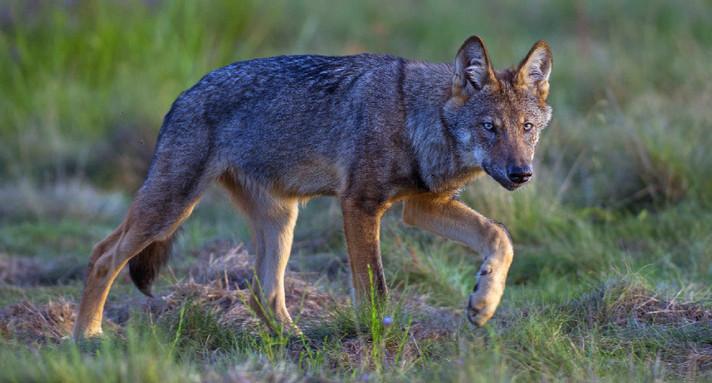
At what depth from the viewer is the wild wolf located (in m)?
4.64

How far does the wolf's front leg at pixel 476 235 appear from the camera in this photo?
4.16 m

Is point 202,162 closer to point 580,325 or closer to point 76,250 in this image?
point 580,325

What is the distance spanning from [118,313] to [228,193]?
3.78 feet

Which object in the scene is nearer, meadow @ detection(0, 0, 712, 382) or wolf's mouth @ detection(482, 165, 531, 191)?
meadow @ detection(0, 0, 712, 382)

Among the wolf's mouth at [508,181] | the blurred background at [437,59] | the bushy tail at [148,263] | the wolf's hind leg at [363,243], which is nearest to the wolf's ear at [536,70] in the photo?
the wolf's mouth at [508,181]

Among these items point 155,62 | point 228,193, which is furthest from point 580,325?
point 155,62

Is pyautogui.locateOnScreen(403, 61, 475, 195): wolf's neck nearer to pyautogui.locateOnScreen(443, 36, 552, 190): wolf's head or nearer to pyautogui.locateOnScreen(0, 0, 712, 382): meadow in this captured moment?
pyautogui.locateOnScreen(443, 36, 552, 190): wolf's head

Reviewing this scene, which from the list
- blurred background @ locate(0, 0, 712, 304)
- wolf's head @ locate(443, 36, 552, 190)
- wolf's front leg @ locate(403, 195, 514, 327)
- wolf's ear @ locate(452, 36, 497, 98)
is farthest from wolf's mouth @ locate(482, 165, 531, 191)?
blurred background @ locate(0, 0, 712, 304)

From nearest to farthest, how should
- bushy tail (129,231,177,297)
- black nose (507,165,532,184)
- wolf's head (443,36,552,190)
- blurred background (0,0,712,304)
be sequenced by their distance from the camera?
black nose (507,165,532,184) < wolf's head (443,36,552,190) < bushy tail (129,231,177,297) < blurred background (0,0,712,304)

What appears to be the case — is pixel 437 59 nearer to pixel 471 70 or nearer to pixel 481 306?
pixel 471 70

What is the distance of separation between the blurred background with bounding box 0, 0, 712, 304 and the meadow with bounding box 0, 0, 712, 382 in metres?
0.03

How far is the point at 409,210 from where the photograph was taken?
5.03 m

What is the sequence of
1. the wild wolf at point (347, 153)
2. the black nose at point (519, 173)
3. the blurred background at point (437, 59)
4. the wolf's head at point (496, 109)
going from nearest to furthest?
the black nose at point (519, 173)
the wolf's head at point (496, 109)
the wild wolf at point (347, 153)
the blurred background at point (437, 59)

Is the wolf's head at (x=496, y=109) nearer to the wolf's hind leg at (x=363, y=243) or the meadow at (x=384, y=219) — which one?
the wolf's hind leg at (x=363, y=243)
